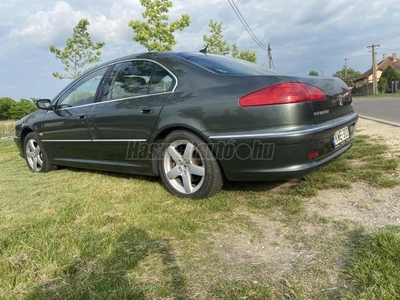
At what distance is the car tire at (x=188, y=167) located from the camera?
3.11 m

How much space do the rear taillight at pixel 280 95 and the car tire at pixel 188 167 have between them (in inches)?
24.2

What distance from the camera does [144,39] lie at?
14.1 m

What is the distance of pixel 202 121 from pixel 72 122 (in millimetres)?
2090

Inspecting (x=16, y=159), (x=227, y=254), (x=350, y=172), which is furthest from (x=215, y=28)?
(x=227, y=254)

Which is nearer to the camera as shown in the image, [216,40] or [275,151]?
[275,151]

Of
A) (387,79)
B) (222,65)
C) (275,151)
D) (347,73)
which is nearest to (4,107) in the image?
(222,65)

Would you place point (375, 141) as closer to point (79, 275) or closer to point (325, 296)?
point (325, 296)

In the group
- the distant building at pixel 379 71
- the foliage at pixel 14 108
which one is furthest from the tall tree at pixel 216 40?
the distant building at pixel 379 71

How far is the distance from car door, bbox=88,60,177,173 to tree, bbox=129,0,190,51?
1072 cm

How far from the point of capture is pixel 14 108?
84.5ft

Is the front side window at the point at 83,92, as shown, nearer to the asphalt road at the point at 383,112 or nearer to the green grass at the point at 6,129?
the asphalt road at the point at 383,112

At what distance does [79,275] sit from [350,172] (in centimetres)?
304

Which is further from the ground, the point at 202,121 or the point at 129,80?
the point at 129,80

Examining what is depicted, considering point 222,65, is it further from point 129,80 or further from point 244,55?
point 244,55
